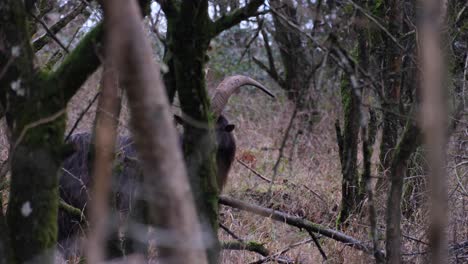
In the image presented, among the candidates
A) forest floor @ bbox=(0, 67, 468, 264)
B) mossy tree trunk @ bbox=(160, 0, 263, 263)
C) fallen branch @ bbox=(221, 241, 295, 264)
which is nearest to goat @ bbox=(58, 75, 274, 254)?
forest floor @ bbox=(0, 67, 468, 264)

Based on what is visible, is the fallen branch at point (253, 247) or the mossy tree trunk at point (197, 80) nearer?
the mossy tree trunk at point (197, 80)

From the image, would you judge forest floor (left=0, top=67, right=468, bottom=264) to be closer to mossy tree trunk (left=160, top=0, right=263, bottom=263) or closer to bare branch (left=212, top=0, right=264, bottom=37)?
mossy tree trunk (left=160, top=0, right=263, bottom=263)

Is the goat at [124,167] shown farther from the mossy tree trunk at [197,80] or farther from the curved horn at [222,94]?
the mossy tree trunk at [197,80]

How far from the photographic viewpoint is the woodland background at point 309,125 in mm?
3150

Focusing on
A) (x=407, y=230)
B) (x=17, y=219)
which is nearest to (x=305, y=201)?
(x=407, y=230)

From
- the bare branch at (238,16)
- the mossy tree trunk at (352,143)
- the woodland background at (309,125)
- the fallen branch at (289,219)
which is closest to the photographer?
the woodland background at (309,125)

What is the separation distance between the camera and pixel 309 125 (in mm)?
6207

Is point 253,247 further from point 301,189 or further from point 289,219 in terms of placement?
point 301,189

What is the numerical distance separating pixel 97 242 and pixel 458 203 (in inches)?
176

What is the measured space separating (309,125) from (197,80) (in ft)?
8.60

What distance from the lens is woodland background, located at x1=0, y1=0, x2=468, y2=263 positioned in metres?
3.15

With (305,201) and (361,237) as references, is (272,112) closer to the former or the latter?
(305,201)

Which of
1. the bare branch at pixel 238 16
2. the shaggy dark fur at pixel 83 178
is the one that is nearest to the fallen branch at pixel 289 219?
the shaggy dark fur at pixel 83 178

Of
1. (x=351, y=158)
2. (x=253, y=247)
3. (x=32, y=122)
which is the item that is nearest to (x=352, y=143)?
(x=351, y=158)
